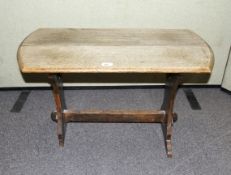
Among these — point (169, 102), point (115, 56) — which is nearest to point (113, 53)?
point (115, 56)

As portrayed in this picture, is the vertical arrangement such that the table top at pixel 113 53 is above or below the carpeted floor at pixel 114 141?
above

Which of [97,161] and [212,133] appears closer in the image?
[97,161]

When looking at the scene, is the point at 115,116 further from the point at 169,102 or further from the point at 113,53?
the point at 113,53

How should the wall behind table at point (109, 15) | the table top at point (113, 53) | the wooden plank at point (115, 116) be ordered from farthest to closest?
the wall behind table at point (109, 15)
the wooden plank at point (115, 116)
the table top at point (113, 53)

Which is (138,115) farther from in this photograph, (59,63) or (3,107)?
(3,107)

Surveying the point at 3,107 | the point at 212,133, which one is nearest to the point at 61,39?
the point at 3,107

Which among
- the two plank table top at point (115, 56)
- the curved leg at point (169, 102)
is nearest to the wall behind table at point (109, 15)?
the two plank table top at point (115, 56)

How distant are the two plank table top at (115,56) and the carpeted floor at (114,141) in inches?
5.4

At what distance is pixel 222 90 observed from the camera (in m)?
2.62

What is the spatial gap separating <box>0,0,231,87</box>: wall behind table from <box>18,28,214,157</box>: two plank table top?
41cm

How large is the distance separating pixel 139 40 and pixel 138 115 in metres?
0.58

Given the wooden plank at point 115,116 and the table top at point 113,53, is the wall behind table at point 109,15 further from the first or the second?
the wooden plank at point 115,116

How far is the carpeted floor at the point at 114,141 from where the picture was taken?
174 cm

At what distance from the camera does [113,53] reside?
1490mm
